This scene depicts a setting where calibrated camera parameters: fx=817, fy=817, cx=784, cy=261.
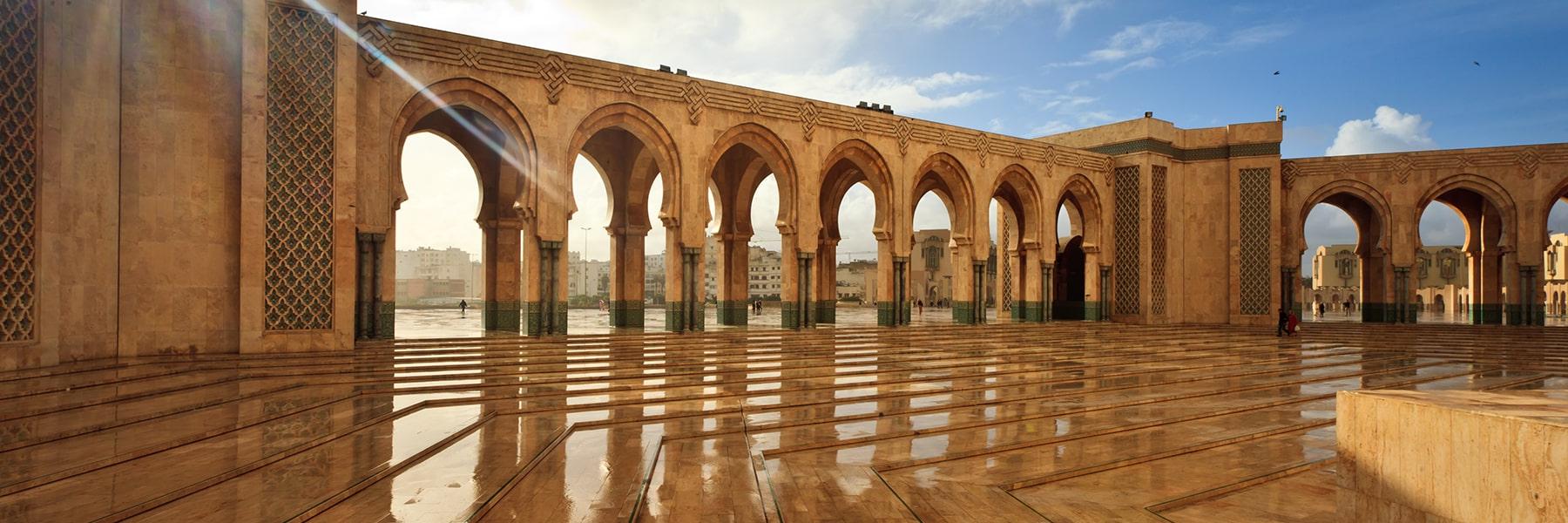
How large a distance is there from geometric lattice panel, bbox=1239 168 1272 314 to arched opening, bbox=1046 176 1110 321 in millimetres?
3114

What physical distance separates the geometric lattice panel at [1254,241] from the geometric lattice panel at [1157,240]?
1789mm

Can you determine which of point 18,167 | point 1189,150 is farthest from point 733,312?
point 1189,150

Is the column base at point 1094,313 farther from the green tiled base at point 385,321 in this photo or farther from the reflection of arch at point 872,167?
the green tiled base at point 385,321

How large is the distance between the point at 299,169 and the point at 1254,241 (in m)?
18.9

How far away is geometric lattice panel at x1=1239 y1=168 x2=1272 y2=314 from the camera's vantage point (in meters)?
18.6

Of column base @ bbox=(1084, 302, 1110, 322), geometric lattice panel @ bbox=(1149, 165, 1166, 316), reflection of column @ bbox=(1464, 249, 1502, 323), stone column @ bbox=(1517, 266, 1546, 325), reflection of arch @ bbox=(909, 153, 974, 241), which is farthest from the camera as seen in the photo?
reflection of column @ bbox=(1464, 249, 1502, 323)

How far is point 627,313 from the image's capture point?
14562mm

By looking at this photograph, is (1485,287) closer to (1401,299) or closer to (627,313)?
(1401,299)

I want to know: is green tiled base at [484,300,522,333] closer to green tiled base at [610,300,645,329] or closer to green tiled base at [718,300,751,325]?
green tiled base at [610,300,645,329]

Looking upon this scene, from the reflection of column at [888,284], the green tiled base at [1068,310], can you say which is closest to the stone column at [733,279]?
the reflection of column at [888,284]

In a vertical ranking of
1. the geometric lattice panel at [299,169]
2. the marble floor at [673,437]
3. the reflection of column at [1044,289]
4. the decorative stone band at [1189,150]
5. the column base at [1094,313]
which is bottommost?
the marble floor at [673,437]

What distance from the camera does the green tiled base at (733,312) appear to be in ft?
48.8

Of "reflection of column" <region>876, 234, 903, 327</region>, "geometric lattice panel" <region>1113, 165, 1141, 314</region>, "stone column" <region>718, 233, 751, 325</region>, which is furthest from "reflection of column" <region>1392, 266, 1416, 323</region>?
"stone column" <region>718, 233, 751, 325</region>

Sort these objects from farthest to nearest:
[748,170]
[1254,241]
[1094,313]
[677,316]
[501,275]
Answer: [1254,241] < [1094,313] < [748,170] < [501,275] < [677,316]
